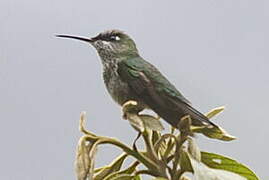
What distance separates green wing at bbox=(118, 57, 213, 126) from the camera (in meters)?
0.70

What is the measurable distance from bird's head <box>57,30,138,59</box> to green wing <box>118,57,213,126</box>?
0.05 m

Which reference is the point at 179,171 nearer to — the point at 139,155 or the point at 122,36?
the point at 139,155

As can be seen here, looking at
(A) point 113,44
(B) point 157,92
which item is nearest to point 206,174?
(B) point 157,92

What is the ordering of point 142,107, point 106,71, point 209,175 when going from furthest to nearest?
point 106,71 → point 142,107 → point 209,175

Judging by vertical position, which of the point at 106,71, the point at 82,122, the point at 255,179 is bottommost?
the point at 255,179

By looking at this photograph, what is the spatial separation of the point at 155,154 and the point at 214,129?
89 millimetres

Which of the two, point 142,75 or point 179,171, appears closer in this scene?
point 179,171

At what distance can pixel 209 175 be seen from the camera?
55 cm

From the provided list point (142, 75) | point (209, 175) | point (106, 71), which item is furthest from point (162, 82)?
point (209, 175)

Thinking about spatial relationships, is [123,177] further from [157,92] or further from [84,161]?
[157,92]

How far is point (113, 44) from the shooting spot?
0.94 metres

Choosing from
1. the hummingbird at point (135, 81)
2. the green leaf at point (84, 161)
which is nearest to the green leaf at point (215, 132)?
the hummingbird at point (135, 81)

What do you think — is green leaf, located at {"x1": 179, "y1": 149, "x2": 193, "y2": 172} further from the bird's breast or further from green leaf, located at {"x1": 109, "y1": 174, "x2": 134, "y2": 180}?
the bird's breast

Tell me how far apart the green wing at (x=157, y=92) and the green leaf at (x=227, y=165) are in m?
0.04
